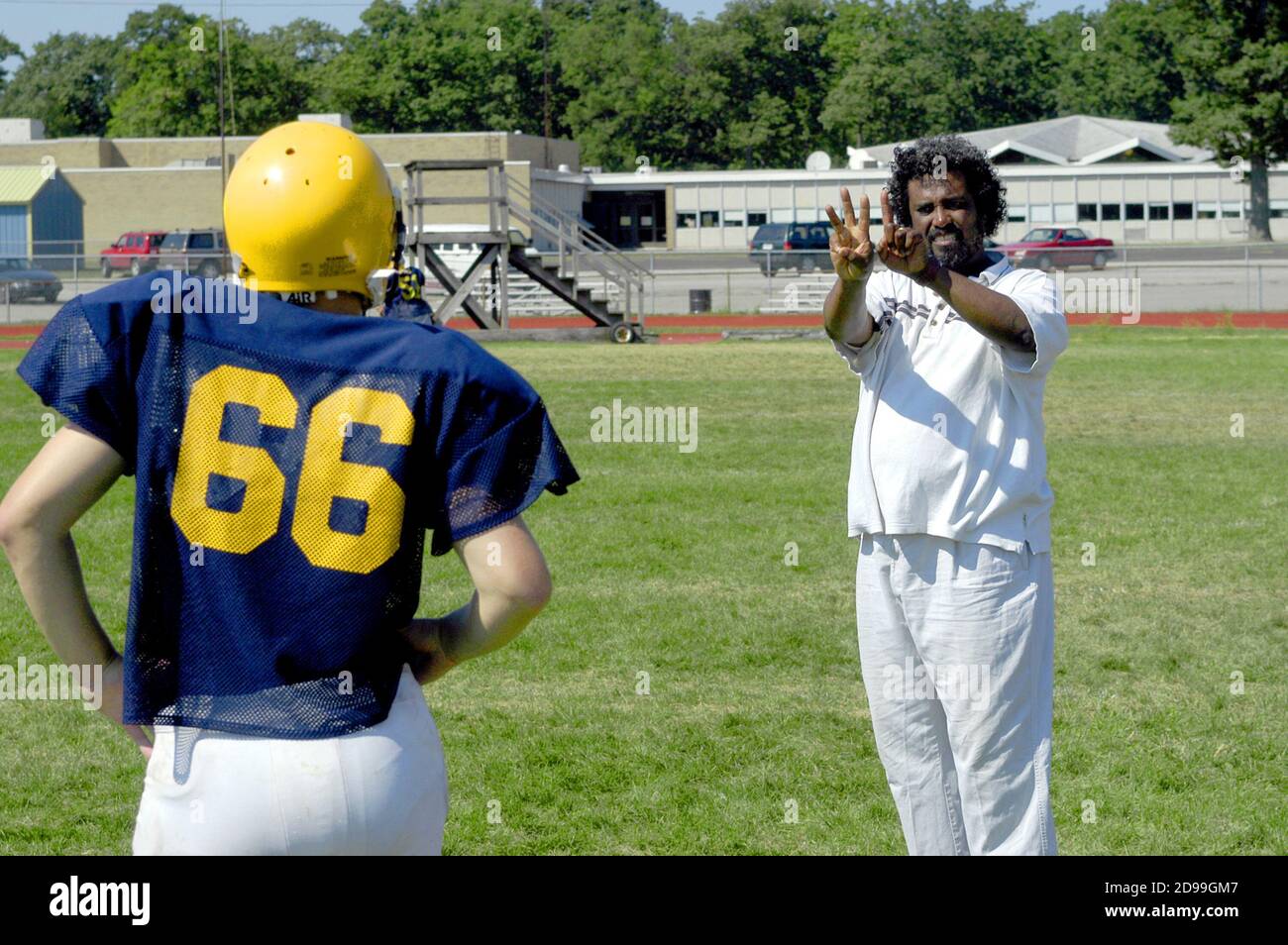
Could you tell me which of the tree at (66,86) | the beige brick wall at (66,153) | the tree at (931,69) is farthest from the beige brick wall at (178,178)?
the tree at (66,86)

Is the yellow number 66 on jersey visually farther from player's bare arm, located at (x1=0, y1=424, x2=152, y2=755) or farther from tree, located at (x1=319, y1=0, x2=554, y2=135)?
tree, located at (x1=319, y1=0, x2=554, y2=135)

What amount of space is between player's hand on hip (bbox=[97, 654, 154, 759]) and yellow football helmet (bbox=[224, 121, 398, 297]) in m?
0.67

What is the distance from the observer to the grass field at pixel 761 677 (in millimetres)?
5648

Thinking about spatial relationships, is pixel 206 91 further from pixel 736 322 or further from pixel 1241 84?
pixel 736 322

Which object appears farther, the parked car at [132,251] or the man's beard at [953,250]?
the parked car at [132,251]

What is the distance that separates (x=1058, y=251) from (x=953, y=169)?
A: 120 ft

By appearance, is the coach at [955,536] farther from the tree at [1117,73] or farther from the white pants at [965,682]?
the tree at [1117,73]

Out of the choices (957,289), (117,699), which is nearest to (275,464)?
(117,699)

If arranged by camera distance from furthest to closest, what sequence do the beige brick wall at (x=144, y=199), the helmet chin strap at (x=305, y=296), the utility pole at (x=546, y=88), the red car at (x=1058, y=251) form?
the utility pole at (x=546, y=88) → the beige brick wall at (x=144, y=199) → the red car at (x=1058, y=251) → the helmet chin strap at (x=305, y=296)

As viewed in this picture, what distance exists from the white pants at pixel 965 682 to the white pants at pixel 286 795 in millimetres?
1942

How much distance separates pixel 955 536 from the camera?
3.95 metres

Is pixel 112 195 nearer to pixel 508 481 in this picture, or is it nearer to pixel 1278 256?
pixel 1278 256

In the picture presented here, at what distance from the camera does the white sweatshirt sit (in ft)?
13.0

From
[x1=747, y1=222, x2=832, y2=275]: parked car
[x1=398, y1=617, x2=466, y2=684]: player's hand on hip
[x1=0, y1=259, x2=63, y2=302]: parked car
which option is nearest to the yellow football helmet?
[x1=398, y1=617, x2=466, y2=684]: player's hand on hip
